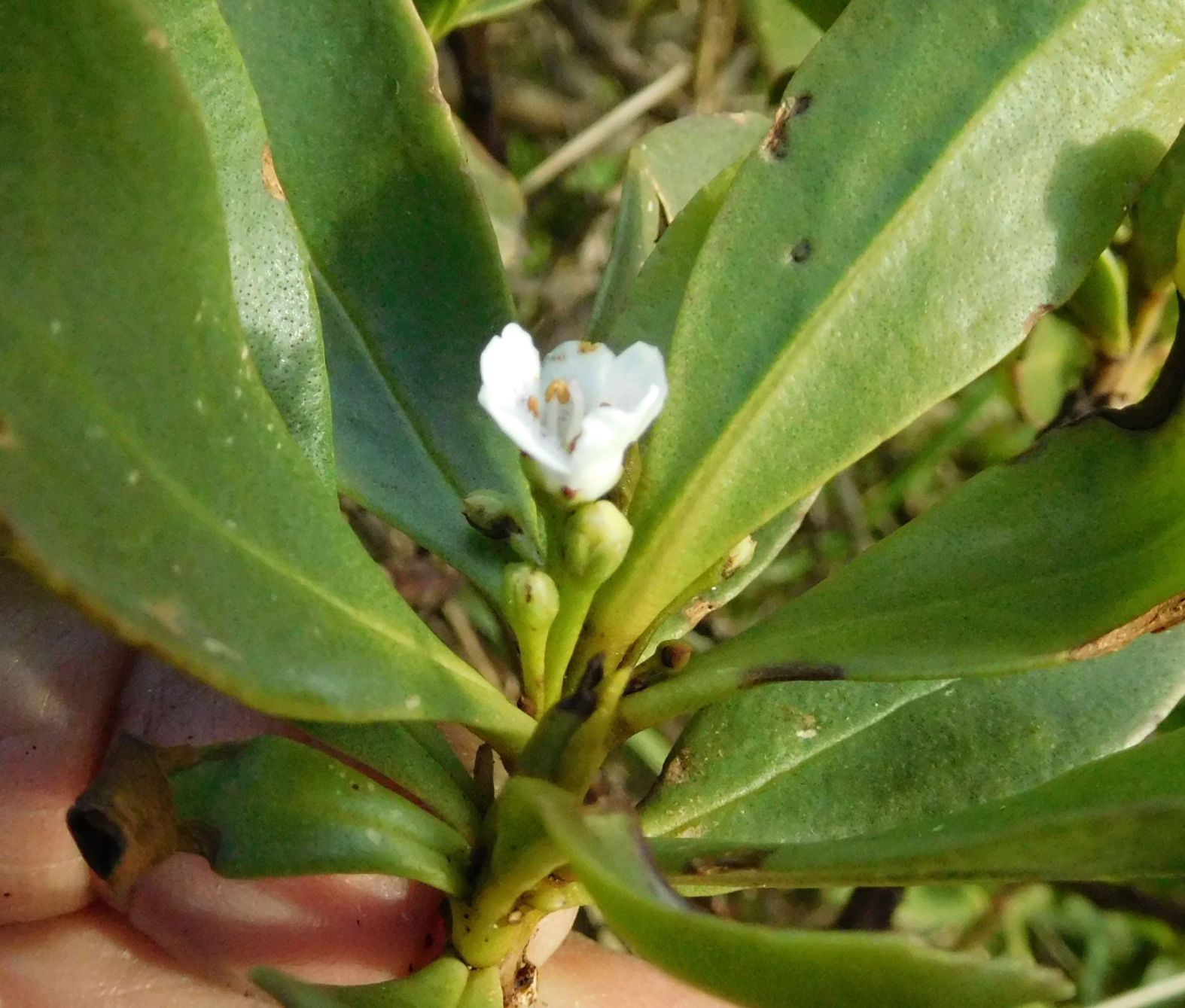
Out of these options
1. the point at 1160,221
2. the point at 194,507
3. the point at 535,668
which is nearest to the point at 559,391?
the point at 535,668

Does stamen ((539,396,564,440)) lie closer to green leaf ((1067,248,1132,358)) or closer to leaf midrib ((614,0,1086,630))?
leaf midrib ((614,0,1086,630))

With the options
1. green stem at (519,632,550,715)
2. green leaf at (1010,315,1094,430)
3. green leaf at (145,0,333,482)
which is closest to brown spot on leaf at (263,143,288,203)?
green leaf at (145,0,333,482)

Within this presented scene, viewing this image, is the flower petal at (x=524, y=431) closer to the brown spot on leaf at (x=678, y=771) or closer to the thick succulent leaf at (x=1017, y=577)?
the thick succulent leaf at (x=1017, y=577)

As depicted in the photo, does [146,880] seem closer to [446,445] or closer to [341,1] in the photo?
[446,445]

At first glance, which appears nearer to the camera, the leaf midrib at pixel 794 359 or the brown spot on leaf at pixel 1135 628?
the brown spot on leaf at pixel 1135 628

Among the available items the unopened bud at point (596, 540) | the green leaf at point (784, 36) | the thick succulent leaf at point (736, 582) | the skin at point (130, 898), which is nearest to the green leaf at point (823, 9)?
the green leaf at point (784, 36)

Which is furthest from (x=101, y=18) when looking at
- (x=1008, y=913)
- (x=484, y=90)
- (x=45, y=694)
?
(x=1008, y=913)
